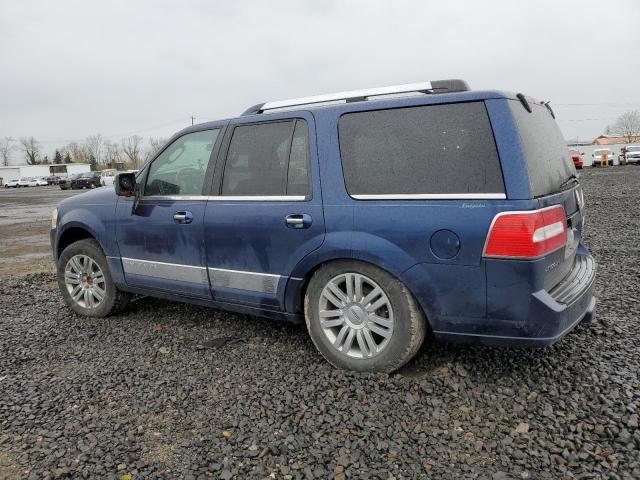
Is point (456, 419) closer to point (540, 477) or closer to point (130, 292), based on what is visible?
point (540, 477)

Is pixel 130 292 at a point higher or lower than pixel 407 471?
higher

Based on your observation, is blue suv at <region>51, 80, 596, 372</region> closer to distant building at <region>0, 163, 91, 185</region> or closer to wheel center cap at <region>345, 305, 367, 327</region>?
wheel center cap at <region>345, 305, 367, 327</region>

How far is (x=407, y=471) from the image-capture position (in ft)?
7.77

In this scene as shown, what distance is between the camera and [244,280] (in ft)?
12.3

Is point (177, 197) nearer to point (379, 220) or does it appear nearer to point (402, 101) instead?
point (379, 220)

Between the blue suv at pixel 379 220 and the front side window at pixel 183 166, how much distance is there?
0.01m

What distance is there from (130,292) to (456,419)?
327cm

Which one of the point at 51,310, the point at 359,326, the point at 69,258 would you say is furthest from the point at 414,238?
the point at 51,310

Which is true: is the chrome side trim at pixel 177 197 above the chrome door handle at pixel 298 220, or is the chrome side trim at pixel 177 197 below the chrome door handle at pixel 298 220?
above

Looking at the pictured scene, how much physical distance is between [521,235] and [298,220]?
4.74ft

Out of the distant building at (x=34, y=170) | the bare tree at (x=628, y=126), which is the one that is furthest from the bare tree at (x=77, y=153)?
the bare tree at (x=628, y=126)

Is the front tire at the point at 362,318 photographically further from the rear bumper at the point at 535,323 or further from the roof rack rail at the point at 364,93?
the roof rack rail at the point at 364,93

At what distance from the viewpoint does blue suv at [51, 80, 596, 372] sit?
9.16ft

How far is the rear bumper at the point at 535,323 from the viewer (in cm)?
276
